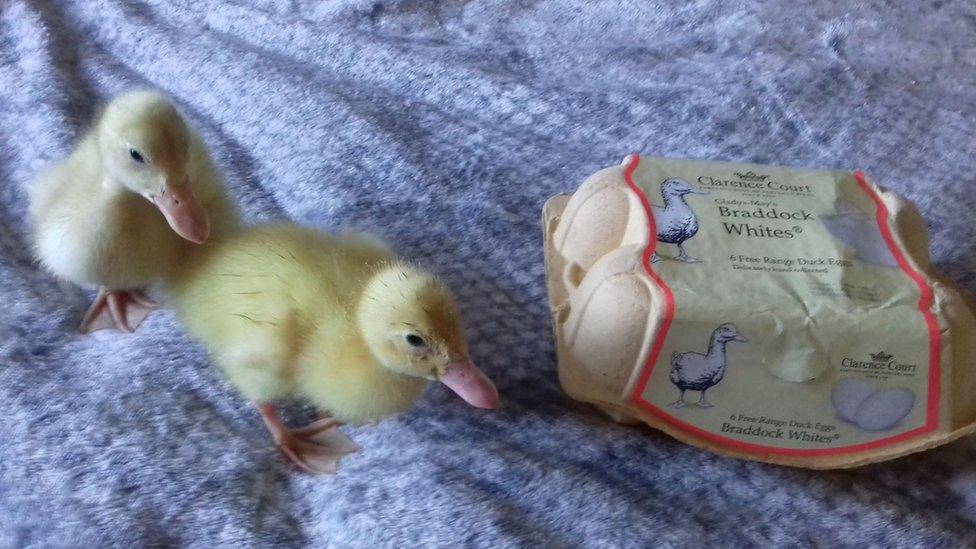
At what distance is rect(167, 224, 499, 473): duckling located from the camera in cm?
60

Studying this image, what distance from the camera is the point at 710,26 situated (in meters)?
1.12

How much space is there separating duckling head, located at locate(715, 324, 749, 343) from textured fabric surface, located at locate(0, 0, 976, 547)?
0.45ft

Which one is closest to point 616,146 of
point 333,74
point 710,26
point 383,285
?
point 710,26

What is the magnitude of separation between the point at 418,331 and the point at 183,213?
223mm

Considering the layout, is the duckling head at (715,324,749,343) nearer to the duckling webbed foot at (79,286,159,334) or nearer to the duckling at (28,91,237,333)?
the duckling at (28,91,237,333)

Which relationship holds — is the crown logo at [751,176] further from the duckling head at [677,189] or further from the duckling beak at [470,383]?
the duckling beak at [470,383]

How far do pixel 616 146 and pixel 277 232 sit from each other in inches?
18.6

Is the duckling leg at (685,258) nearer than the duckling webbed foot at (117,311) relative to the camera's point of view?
Yes

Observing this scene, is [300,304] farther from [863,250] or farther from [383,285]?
[863,250]

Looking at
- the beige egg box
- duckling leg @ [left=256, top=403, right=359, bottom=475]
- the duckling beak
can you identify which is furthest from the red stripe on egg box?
duckling leg @ [left=256, top=403, right=359, bottom=475]

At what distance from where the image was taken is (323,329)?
65 cm

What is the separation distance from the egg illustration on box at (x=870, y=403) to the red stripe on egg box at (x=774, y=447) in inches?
0.7

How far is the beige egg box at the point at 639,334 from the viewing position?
64 centimetres

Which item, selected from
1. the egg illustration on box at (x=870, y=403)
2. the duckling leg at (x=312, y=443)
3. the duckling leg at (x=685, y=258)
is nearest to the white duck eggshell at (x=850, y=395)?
the egg illustration on box at (x=870, y=403)
